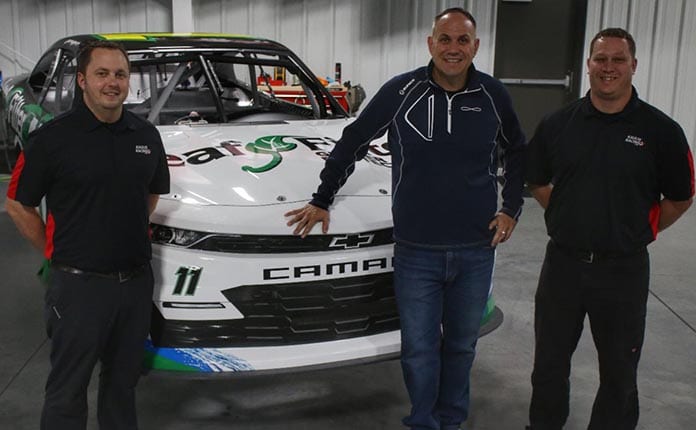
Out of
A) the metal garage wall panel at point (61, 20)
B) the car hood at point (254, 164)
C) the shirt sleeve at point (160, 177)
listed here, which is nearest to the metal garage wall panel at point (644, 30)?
the metal garage wall panel at point (61, 20)

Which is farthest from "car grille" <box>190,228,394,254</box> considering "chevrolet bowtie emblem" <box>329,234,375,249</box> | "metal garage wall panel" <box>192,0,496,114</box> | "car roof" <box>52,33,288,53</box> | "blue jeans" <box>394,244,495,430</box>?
Result: "metal garage wall panel" <box>192,0,496,114</box>

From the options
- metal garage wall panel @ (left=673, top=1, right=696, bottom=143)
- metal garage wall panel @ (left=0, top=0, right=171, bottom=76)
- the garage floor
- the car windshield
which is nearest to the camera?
the garage floor

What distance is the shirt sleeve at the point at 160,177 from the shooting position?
2.52 m

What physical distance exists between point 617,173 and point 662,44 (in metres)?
8.16

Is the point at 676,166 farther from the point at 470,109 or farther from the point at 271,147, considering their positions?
the point at 271,147

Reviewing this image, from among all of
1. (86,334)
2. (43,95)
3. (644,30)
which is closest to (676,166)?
(86,334)

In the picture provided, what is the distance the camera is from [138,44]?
395cm

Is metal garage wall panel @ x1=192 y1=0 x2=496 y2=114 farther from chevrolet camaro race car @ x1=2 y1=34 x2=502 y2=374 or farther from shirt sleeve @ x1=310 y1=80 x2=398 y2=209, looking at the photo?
shirt sleeve @ x1=310 y1=80 x2=398 y2=209

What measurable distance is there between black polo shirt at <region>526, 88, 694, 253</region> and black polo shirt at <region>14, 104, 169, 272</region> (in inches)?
56.9

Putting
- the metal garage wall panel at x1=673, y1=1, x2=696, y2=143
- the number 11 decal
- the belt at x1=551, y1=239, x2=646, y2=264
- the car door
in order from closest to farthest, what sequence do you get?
the belt at x1=551, y1=239, x2=646, y2=264, the number 11 decal, the car door, the metal garage wall panel at x1=673, y1=1, x2=696, y2=143

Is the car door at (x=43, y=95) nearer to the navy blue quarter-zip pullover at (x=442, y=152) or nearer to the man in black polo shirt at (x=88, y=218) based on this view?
the man in black polo shirt at (x=88, y=218)

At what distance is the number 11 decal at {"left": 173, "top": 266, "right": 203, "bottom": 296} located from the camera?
2600 mm

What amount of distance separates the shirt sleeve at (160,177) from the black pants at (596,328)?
141cm

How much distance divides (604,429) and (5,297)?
362cm
